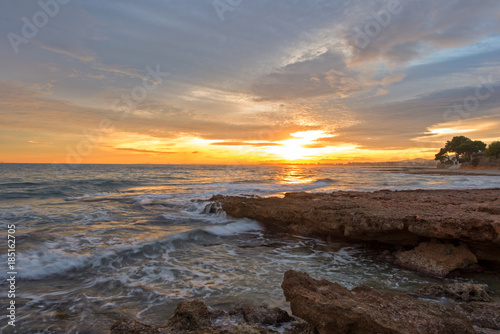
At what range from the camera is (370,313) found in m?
2.81

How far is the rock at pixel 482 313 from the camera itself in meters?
3.12

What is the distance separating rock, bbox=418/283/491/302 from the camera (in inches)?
152

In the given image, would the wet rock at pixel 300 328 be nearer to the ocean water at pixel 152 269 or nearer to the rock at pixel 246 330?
the rock at pixel 246 330

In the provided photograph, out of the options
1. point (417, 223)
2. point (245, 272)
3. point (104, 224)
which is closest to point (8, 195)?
point (104, 224)

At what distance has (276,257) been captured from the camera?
21.2ft

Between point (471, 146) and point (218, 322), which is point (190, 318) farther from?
point (471, 146)

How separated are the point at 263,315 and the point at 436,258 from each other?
4323mm

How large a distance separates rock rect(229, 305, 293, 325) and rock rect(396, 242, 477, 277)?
3.65 metres

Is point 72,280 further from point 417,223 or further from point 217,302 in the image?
point 417,223

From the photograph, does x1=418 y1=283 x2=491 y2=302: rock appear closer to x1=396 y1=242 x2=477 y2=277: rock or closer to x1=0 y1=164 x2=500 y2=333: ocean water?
x1=0 y1=164 x2=500 y2=333: ocean water

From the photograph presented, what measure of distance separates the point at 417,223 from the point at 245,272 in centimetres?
414

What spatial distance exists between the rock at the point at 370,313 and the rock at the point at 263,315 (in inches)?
11.6

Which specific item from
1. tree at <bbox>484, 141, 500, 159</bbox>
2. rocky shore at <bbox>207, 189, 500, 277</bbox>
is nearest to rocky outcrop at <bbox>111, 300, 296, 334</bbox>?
rocky shore at <bbox>207, 189, 500, 277</bbox>

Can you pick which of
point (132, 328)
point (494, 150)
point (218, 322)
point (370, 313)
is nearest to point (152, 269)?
point (132, 328)
